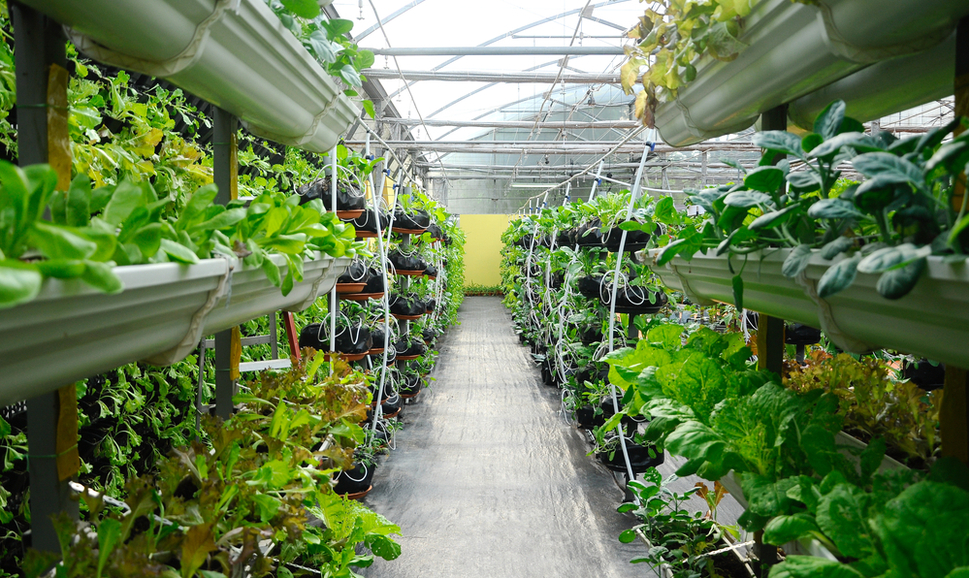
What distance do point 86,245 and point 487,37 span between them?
7.29 meters

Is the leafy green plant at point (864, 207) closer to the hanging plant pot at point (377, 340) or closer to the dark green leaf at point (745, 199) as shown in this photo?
the dark green leaf at point (745, 199)

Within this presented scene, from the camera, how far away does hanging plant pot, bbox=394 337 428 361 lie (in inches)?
187

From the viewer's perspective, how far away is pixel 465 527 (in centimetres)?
298

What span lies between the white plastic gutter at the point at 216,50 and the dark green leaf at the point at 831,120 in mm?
919

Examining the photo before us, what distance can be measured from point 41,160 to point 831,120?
3.83 ft

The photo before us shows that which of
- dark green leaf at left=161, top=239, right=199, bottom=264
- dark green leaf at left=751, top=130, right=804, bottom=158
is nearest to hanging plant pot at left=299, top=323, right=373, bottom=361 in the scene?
dark green leaf at left=161, top=239, right=199, bottom=264

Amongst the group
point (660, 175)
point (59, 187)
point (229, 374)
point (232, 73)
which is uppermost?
point (660, 175)

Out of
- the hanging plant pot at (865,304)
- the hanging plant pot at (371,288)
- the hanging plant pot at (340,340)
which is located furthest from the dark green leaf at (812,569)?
the hanging plant pot at (371,288)

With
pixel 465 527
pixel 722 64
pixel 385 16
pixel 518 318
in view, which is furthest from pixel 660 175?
pixel 722 64

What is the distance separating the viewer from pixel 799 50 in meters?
1.01

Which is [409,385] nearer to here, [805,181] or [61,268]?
[805,181]

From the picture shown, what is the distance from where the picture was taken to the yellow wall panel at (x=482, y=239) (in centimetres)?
1622

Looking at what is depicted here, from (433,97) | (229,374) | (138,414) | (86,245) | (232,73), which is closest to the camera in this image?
(86,245)

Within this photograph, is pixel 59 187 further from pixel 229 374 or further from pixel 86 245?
pixel 229 374
